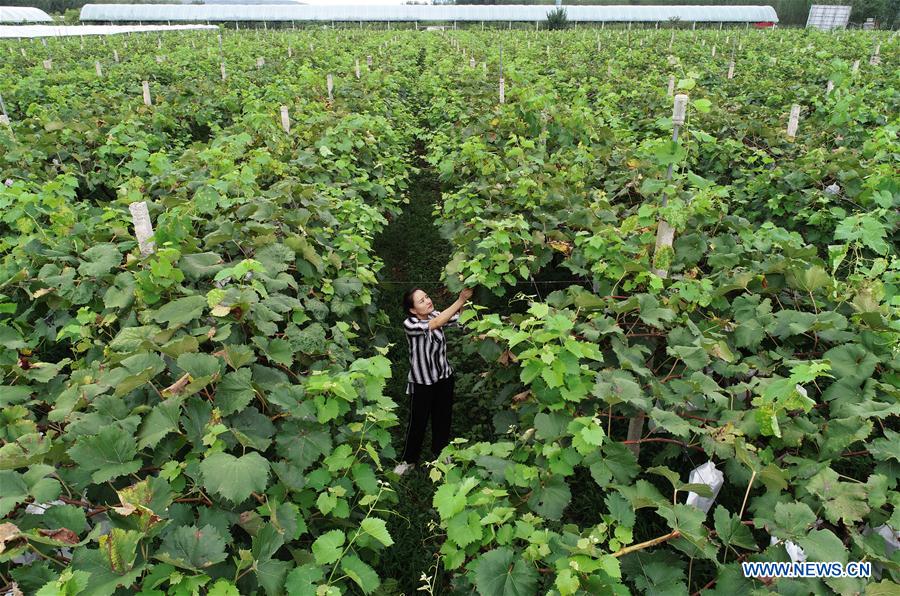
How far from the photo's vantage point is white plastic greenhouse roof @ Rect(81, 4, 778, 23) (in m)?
49.5

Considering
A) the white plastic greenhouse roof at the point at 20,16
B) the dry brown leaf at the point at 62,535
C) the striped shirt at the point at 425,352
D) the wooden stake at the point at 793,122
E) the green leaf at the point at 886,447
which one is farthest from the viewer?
the white plastic greenhouse roof at the point at 20,16

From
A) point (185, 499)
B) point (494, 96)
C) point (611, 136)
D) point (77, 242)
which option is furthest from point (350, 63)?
point (185, 499)

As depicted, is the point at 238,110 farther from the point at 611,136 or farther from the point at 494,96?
the point at 611,136

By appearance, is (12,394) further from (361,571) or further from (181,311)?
(361,571)

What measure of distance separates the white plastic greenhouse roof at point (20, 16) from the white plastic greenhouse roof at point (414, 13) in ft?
17.8

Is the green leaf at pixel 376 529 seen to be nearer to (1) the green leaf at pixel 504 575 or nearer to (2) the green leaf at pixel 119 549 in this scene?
A: (1) the green leaf at pixel 504 575

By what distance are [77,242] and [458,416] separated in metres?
3.34

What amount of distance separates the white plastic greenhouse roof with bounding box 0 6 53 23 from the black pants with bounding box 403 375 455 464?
2005 inches

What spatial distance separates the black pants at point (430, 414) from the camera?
4449 millimetres

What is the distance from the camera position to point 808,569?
2.05 metres

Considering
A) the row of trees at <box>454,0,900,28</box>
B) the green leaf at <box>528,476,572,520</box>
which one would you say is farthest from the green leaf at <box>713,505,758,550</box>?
the row of trees at <box>454,0,900,28</box>

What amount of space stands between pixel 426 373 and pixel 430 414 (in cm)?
58

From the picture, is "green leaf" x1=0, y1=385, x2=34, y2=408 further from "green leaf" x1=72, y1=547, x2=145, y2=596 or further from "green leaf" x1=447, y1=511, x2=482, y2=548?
"green leaf" x1=447, y1=511, x2=482, y2=548

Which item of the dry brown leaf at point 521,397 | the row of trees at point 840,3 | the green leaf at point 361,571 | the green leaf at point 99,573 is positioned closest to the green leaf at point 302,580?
the green leaf at point 361,571
